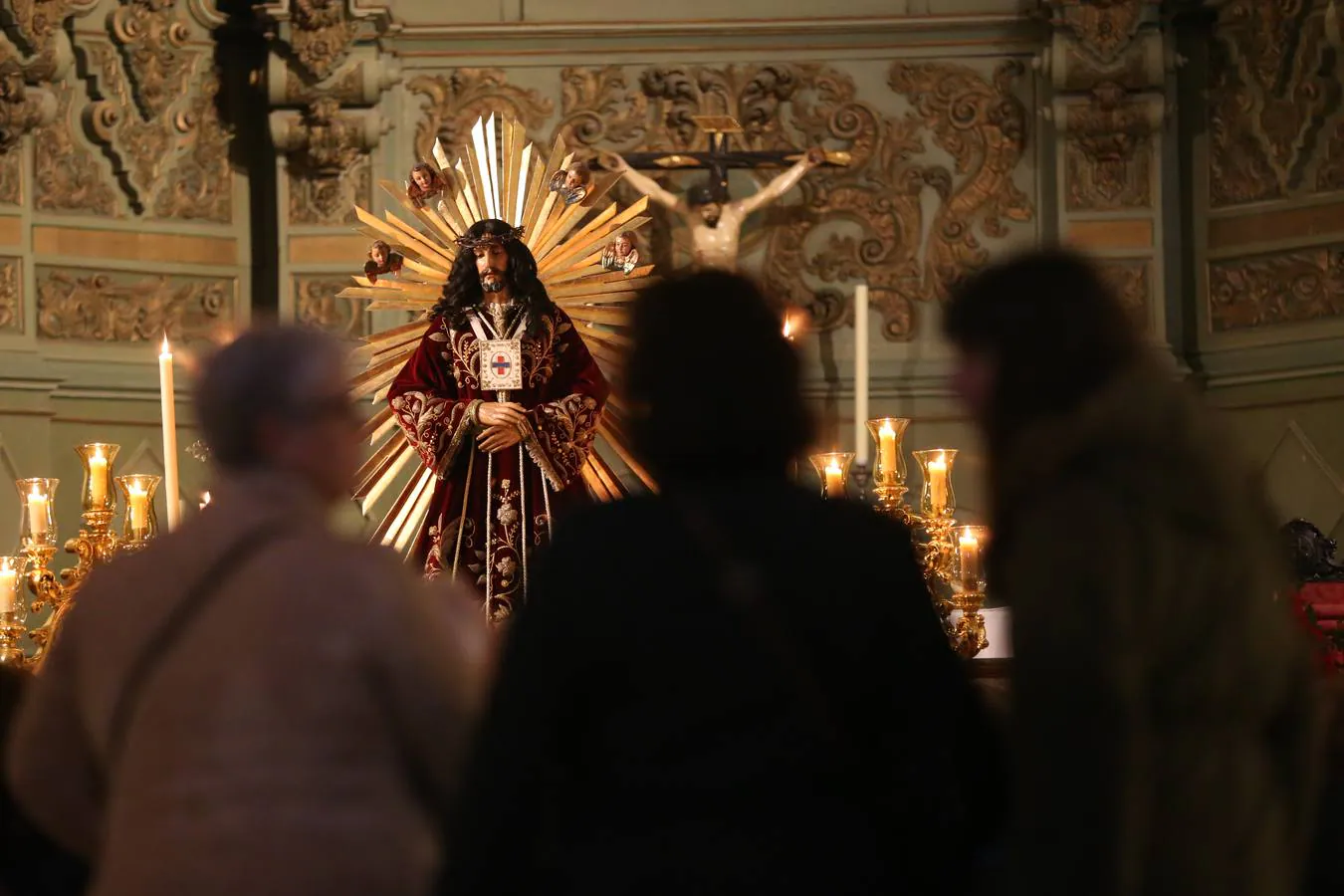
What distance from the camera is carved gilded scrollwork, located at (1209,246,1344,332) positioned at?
8.53 metres

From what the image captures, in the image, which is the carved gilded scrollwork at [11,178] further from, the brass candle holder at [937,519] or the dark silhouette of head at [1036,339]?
the dark silhouette of head at [1036,339]

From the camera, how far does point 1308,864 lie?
9.45 feet

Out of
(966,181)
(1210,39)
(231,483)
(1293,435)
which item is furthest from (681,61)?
(231,483)

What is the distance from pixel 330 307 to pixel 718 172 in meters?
1.62

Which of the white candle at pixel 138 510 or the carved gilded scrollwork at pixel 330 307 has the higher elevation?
the carved gilded scrollwork at pixel 330 307

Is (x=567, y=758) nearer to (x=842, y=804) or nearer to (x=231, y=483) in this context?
(x=842, y=804)

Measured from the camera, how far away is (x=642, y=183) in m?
8.73

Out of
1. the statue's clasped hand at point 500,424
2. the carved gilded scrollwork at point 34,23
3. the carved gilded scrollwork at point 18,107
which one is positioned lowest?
the statue's clasped hand at point 500,424

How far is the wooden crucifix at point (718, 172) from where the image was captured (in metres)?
8.70

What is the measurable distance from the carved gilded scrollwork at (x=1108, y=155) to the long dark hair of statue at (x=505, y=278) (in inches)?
112

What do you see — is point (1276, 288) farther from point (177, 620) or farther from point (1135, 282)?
point (177, 620)

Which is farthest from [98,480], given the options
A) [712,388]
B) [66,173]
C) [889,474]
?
[712,388]

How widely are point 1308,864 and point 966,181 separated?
6.31 metres

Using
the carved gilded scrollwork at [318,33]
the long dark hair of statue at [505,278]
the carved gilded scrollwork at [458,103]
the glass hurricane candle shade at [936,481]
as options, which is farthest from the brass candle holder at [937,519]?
the carved gilded scrollwork at [318,33]
